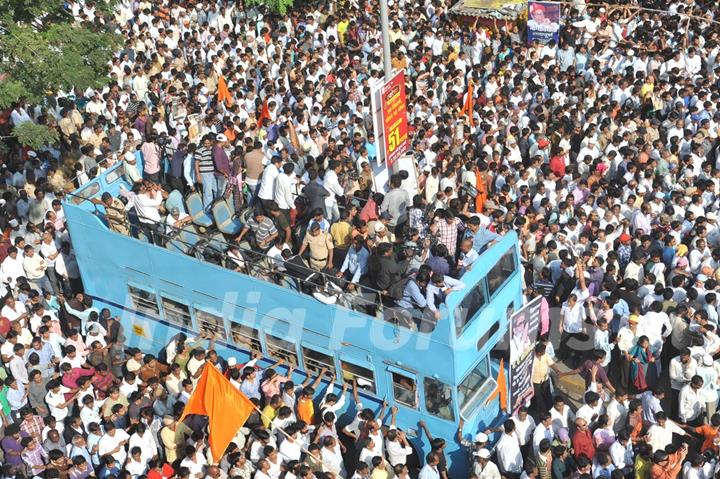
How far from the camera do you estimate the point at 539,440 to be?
42.4ft

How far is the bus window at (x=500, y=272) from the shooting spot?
13.3 m

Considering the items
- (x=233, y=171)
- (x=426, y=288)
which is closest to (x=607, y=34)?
(x=233, y=171)

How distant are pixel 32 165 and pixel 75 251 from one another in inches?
157

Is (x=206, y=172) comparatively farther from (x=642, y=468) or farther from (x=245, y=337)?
(x=642, y=468)

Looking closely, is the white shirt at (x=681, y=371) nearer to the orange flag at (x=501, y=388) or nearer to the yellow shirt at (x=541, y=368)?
the yellow shirt at (x=541, y=368)

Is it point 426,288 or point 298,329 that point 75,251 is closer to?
point 298,329

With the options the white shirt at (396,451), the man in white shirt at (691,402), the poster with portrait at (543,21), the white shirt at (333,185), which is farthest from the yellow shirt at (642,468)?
the poster with portrait at (543,21)

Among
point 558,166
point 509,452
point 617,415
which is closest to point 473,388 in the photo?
point 509,452

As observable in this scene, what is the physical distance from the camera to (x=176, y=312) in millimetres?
15117

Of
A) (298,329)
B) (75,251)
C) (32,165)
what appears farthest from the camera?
(32,165)

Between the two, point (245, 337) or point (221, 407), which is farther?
point (245, 337)

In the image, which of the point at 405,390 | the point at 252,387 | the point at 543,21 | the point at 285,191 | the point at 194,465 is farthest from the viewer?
the point at 543,21

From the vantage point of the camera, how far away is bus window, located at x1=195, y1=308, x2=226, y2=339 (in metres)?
14.8

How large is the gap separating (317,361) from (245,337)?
1218mm
